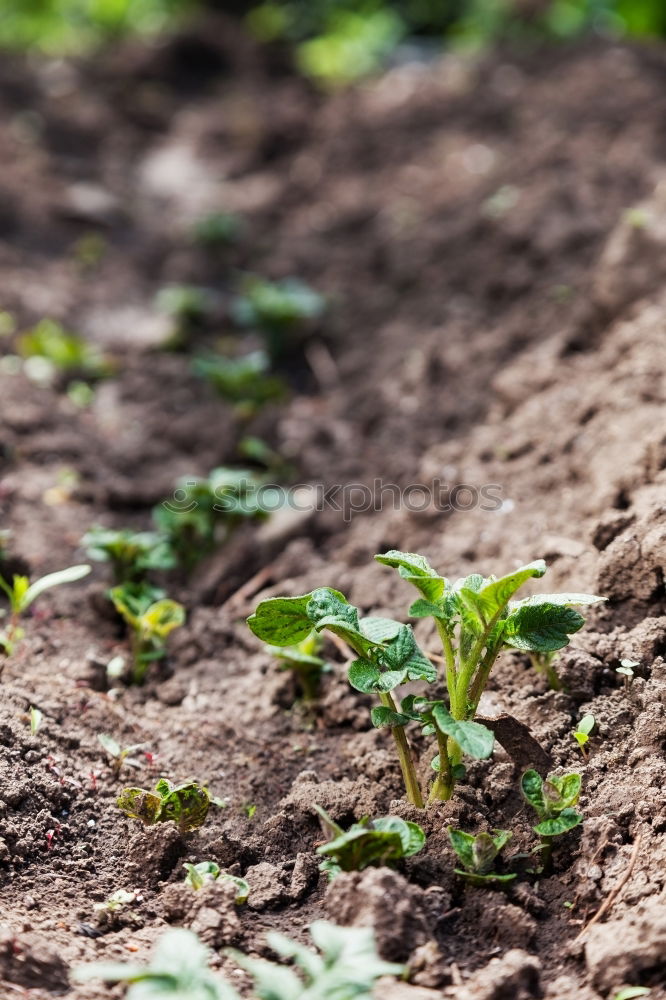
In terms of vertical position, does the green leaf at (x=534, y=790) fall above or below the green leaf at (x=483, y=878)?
above

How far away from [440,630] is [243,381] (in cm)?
215

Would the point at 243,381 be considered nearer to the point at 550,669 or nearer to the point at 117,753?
the point at 117,753

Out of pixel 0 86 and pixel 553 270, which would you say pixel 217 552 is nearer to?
pixel 553 270

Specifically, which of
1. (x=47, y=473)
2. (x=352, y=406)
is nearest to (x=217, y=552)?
(x=47, y=473)

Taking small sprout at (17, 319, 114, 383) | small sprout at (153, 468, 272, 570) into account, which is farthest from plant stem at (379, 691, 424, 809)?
small sprout at (17, 319, 114, 383)

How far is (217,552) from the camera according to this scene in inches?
123

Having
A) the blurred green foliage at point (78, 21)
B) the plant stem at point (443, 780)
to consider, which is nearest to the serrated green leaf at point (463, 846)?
the plant stem at point (443, 780)

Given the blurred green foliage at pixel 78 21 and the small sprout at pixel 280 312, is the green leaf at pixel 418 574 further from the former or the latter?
the blurred green foliage at pixel 78 21

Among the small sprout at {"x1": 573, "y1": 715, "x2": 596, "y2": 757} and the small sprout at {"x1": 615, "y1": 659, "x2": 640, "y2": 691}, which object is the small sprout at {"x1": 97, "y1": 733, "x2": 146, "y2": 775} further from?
the small sprout at {"x1": 615, "y1": 659, "x2": 640, "y2": 691}

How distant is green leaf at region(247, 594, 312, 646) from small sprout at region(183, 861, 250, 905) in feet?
1.61

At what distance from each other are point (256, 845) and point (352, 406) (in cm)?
Answer: 215

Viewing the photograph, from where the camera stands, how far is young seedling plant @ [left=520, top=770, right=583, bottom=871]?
6.36 ft

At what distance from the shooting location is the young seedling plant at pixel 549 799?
194cm

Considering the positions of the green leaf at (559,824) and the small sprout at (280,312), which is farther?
the small sprout at (280,312)
